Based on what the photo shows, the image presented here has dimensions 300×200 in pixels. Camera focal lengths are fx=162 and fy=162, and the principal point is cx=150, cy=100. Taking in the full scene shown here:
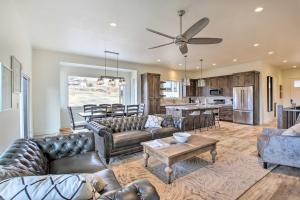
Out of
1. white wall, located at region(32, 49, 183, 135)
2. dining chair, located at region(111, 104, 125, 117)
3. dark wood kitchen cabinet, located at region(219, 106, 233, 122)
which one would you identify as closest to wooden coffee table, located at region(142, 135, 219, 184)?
dining chair, located at region(111, 104, 125, 117)

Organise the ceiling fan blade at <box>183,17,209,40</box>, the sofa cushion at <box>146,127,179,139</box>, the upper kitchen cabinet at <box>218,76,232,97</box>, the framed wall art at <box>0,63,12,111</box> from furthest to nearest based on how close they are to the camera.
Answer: the upper kitchen cabinet at <box>218,76,232,97</box> < the sofa cushion at <box>146,127,179,139</box> < the ceiling fan blade at <box>183,17,209,40</box> < the framed wall art at <box>0,63,12,111</box>

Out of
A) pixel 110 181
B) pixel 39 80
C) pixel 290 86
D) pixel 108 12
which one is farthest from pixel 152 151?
pixel 290 86

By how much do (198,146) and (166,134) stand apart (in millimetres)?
1364

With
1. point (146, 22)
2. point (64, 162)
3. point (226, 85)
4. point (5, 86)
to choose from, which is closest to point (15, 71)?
point (5, 86)

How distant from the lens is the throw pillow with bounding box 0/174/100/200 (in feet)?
2.71

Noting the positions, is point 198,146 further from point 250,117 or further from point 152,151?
point 250,117

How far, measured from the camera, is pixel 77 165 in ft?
6.63

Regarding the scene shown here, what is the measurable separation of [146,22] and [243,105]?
19.9ft

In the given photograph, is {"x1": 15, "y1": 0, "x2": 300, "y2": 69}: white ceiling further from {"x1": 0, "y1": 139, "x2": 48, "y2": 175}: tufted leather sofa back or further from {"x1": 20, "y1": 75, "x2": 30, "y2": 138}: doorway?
{"x1": 0, "y1": 139, "x2": 48, "y2": 175}: tufted leather sofa back

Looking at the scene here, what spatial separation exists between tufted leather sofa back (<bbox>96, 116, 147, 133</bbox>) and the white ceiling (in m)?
2.16

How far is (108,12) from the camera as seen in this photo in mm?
3057

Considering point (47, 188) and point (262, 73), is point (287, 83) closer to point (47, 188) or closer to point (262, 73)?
point (262, 73)

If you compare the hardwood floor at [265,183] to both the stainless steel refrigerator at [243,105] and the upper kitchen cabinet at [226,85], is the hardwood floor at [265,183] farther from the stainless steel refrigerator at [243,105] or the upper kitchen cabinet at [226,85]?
the upper kitchen cabinet at [226,85]

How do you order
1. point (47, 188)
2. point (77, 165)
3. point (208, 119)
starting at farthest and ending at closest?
point (208, 119) → point (77, 165) → point (47, 188)
